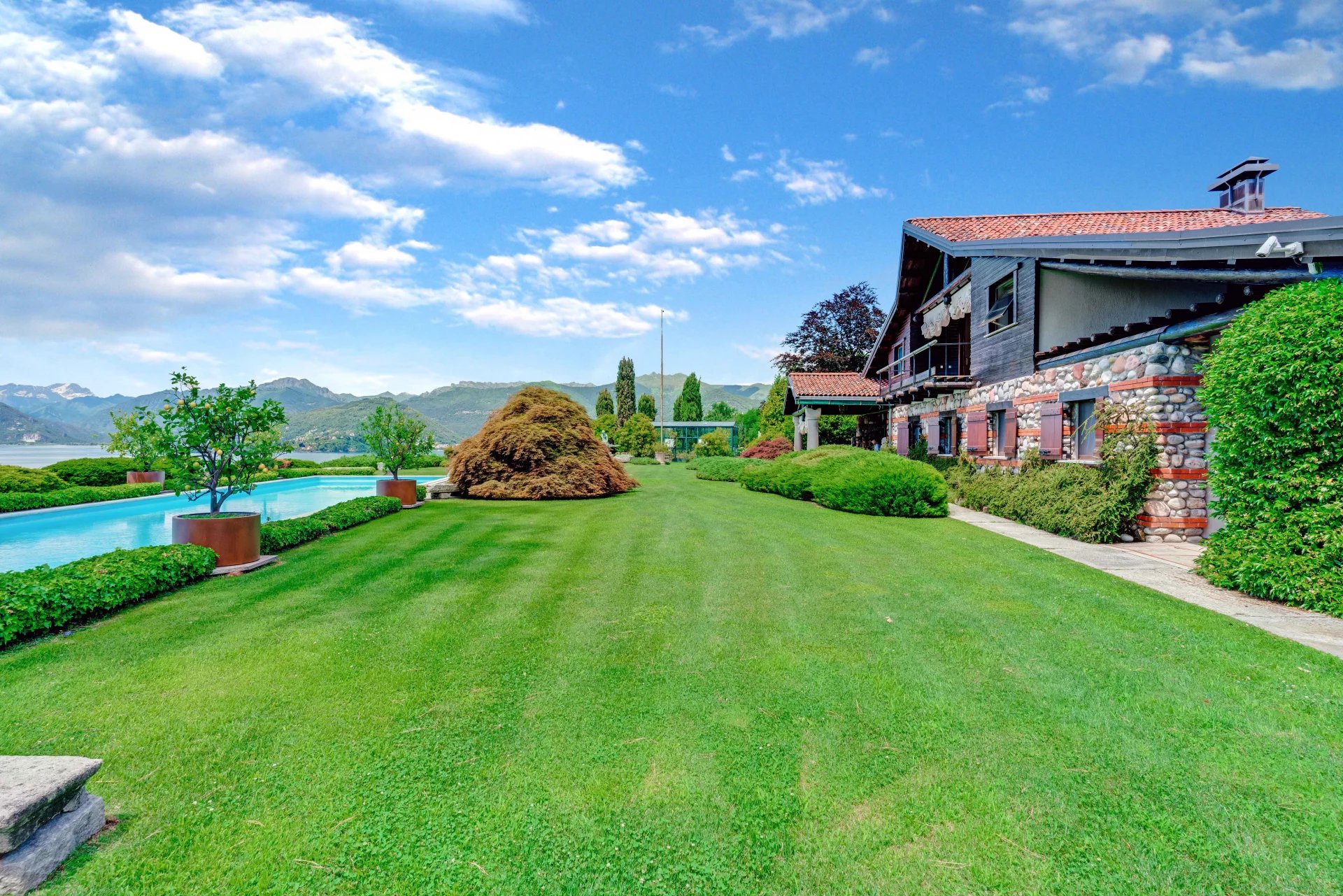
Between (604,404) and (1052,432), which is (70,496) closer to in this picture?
(1052,432)

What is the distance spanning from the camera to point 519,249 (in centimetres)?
2153

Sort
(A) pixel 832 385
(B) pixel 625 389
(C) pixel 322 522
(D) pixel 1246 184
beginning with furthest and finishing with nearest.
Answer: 1. (B) pixel 625 389
2. (A) pixel 832 385
3. (D) pixel 1246 184
4. (C) pixel 322 522

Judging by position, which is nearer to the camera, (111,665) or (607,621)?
(111,665)

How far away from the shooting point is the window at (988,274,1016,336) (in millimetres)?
12789

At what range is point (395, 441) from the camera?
13.3m

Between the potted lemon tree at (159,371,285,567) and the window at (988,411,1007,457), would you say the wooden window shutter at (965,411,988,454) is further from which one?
the potted lemon tree at (159,371,285,567)

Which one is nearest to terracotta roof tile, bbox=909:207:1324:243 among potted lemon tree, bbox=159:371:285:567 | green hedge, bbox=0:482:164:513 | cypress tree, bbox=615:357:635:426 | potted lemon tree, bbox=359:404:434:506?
potted lemon tree, bbox=359:404:434:506

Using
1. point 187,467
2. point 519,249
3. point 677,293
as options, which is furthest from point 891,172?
point 677,293

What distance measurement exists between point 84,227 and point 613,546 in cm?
1613

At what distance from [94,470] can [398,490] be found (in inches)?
460

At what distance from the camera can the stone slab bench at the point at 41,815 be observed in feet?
6.36

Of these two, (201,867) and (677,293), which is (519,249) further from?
(677,293)

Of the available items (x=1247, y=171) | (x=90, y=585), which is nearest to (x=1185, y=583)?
(x=90, y=585)

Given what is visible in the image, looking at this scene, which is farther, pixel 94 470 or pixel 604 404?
pixel 604 404
